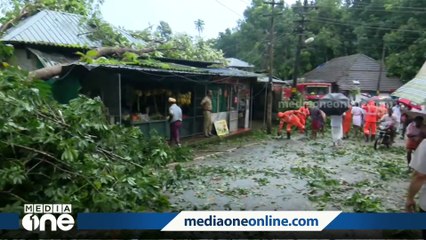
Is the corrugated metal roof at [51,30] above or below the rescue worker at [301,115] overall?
above

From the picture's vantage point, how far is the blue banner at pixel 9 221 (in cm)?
293

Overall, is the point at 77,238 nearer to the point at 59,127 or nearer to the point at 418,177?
the point at 59,127

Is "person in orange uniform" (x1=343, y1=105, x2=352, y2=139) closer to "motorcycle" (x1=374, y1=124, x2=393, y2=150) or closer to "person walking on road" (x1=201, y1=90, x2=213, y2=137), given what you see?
"motorcycle" (x1=374, y1=124, x2=393, y2=150)

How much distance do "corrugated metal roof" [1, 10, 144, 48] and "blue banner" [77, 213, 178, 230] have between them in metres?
8.78

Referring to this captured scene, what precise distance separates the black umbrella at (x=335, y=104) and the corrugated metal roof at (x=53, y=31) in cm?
699

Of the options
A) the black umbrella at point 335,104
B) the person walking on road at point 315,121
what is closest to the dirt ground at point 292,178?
the black umbrella at point 335,104

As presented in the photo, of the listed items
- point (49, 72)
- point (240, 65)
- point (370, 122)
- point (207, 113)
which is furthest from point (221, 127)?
point (240, 65)

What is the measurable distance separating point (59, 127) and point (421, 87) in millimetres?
4289

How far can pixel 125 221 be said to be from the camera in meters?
2.96

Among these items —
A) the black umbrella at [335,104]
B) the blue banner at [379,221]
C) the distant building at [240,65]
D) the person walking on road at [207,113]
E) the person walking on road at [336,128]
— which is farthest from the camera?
the distant building at [240,65]

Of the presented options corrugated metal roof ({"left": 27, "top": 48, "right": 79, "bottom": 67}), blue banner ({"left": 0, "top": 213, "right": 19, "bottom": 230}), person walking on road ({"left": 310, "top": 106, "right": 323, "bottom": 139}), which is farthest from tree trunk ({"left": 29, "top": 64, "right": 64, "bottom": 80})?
person walking on road ({"left": 310, "top": 106, "right": 323, "bottom": 139})

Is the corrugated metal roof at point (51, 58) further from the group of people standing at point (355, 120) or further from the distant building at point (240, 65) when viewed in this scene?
the distant building at point (240, 65)

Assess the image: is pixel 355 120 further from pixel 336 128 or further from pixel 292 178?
pixel 292 178

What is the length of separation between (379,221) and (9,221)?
2.93 meters
